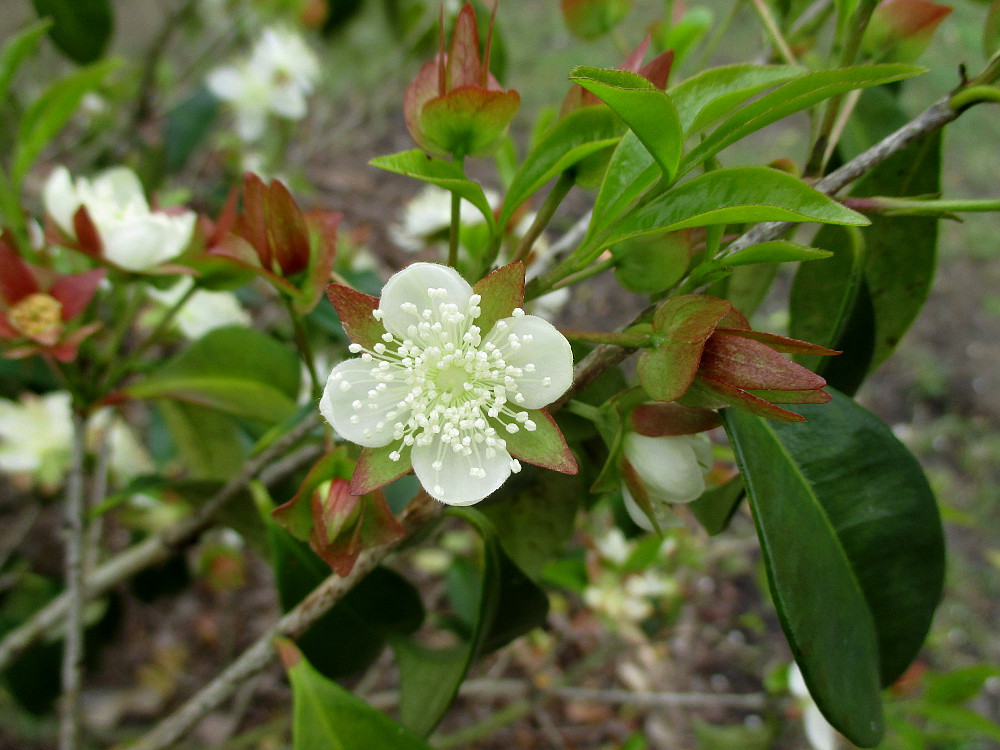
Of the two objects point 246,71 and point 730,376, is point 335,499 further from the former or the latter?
point 246,71

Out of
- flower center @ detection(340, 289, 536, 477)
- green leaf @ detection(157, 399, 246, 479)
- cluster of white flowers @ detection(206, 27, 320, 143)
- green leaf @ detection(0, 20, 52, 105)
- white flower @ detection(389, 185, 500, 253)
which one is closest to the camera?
flower center @ detection(340, 289, 536, 477)

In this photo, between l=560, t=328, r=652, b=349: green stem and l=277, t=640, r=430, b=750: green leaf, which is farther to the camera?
l=277, t=640, r=430, b=750: green leaf

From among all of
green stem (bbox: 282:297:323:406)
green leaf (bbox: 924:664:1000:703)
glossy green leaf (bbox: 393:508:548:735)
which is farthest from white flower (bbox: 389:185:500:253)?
green leaf (bbox: 924:664:1000:703)

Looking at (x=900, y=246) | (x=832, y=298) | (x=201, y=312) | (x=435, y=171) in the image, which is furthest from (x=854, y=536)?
(x=201, y=312)

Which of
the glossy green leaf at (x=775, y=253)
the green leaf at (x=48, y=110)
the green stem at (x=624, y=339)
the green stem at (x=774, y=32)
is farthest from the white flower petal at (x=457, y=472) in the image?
the green leaf at (x=48, y=110)

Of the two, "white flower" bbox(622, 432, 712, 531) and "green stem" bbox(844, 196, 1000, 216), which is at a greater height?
"green stem" bbox(844, 196, 1000, 216)

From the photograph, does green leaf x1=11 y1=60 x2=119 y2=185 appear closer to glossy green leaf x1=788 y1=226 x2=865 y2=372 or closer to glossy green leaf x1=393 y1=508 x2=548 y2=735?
glossy green leaf x1=393 y1=508 x2=548 y2=735
